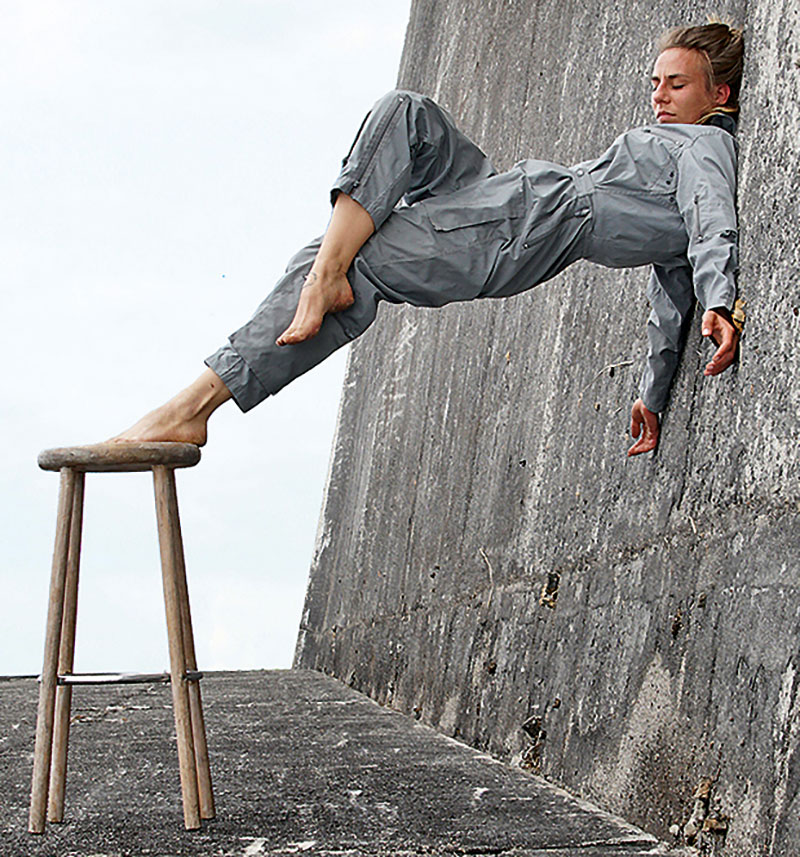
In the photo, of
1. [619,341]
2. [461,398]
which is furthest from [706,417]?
[461,398]

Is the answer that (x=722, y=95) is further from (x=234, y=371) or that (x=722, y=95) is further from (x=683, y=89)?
(x=234, y=371)

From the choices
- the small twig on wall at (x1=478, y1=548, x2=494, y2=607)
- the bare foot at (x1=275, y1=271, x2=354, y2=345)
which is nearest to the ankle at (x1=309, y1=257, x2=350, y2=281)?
the bare foot at (x1=275, y1=271, x2=354, y2=345)

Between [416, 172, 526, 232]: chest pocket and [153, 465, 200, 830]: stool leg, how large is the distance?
2.19ft

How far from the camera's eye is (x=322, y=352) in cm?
194

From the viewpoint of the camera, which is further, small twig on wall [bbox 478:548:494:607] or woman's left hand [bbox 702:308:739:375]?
small twig on wall [bbox 478:548:494:607]

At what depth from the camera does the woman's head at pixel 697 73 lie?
1.95 meters

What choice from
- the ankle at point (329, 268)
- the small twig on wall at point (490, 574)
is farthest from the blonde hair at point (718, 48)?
the small twig on wall at point (490, 574)

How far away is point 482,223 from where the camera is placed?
2.00m

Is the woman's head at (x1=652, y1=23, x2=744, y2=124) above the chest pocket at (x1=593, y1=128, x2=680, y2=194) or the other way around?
above

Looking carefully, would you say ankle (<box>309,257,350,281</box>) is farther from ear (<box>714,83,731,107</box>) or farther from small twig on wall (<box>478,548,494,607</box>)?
small twig on wall (<box>478,548,494,607</box>)

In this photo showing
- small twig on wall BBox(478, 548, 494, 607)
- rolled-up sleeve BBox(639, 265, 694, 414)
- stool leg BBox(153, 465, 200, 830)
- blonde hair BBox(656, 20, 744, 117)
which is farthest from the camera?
small twig on wall BBox(478, 548, 494, 607)

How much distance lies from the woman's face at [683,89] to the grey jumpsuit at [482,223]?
5 cm

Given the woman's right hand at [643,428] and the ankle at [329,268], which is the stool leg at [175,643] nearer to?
the ankle at [329,268]

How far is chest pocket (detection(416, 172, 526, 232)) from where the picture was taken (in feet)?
6.55
